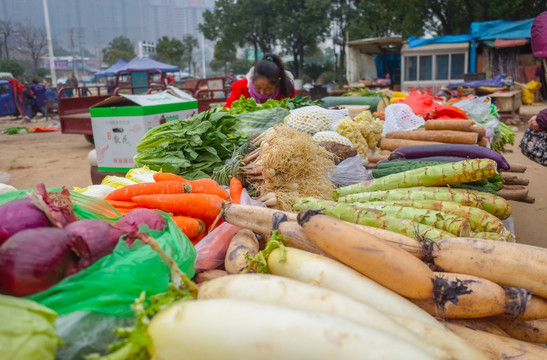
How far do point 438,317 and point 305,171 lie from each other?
1367mm

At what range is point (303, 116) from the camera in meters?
3.85

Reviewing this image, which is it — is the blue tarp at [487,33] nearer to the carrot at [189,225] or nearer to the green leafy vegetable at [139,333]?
the carrot at [189,225]

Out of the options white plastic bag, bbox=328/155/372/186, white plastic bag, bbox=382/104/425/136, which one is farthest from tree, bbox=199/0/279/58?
white plastic bag, bbox=328/155/372/186

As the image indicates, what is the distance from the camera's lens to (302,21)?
1363 inches

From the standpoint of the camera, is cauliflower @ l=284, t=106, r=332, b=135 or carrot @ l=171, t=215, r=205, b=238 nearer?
carrot @ l=171, t=215, r=205, b=238

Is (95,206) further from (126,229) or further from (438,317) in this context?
(438,317)

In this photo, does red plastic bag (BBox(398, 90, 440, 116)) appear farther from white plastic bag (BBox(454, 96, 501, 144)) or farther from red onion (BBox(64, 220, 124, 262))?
red onion (BBox(64, 220, 124, 262))

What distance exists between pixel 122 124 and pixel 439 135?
12.0 ft

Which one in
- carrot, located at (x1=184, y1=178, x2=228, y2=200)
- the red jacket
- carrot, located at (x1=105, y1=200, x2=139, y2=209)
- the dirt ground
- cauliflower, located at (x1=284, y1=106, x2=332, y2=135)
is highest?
the red jacket

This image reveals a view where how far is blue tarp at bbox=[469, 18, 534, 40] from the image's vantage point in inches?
730

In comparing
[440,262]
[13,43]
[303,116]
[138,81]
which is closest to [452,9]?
[138,81]

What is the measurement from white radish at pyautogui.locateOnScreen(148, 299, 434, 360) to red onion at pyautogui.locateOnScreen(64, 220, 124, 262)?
0.39 meters

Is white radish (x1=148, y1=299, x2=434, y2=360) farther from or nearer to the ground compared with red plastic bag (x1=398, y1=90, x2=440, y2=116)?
nearer to the ground

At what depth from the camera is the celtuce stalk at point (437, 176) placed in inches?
92.8
